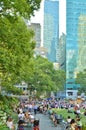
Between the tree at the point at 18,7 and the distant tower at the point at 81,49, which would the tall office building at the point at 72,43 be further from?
the tree at the point at 18,7

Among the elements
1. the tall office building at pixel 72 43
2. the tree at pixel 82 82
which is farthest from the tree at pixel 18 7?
the tall office building at pixel 72 43

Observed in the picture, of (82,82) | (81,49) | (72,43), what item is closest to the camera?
(82,82)

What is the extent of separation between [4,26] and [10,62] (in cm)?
220

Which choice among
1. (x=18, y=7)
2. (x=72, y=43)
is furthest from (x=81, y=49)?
(x=18, y=7)

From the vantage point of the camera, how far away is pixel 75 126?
24.3 metres

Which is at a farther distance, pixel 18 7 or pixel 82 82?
pixel 82 82

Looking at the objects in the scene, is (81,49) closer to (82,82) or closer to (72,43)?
(72,43)

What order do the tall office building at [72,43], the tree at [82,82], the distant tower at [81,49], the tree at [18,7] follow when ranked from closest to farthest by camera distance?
1. the tree at [18,7]
2. the tree at [82,82]
3. the tall office building at [72,43]
4. the distant tower at [81,49]

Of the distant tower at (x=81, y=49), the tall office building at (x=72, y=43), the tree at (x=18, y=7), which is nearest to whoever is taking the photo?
the tree at (x=18, y=7)

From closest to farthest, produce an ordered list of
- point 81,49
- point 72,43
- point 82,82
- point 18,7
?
point 18,7, point 82,82, point 72,43, point 81,49

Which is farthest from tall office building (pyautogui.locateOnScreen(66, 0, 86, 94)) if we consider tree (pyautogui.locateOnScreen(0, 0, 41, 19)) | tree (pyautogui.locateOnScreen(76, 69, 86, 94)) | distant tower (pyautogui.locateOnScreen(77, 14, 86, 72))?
tree (pyautogui.locateOnScreen(0, 0, 41, 19))

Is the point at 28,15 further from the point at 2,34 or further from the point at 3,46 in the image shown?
the point at 3,46

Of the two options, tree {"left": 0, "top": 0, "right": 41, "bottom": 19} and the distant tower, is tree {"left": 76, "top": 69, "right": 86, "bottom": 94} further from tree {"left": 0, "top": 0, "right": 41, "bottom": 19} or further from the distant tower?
tree {"left": 0, "top": 0, "right": 41, "bottom": 19}

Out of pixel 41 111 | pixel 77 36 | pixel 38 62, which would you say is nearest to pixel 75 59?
pixel 77 36
